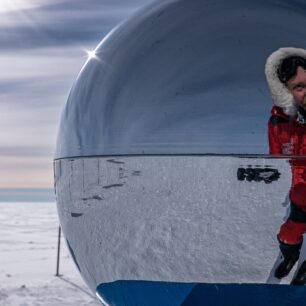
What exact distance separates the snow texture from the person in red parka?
0.04m

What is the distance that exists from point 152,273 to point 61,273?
17.9 ft

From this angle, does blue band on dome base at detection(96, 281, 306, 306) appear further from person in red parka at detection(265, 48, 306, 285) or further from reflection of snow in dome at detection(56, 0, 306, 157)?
reflection of snow in dome at detection(56, 0, 306, 157)

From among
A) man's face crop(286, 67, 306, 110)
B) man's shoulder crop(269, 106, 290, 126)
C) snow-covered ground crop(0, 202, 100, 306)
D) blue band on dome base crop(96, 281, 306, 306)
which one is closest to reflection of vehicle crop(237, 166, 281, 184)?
man's shoulder crop(269, 106, 290, 126)

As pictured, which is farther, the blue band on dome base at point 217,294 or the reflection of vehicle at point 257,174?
the blue band on dome base at point 217,294

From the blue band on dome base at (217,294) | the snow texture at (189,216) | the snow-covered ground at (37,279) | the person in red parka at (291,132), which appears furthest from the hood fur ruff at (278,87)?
the snow-covered ground at (37,279)

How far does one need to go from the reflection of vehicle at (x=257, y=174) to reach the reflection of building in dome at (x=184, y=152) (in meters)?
0.01

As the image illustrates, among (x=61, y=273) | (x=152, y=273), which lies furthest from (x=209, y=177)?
(x=61, y=273)

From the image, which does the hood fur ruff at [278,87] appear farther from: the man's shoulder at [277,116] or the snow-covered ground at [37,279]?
the snow-covered ground at [37,279]

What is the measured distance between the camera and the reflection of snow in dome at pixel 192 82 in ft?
8.39

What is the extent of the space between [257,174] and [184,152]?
27 centimetres

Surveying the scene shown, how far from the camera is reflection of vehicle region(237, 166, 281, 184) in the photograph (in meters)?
2.47

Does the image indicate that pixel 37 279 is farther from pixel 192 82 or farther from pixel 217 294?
pixel 192 82

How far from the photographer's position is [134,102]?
2746mm

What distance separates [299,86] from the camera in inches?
106
